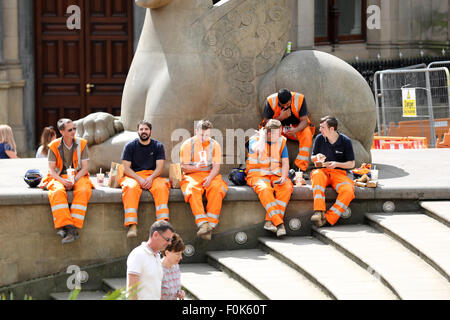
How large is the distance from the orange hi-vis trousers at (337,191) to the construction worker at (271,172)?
28 centimetres

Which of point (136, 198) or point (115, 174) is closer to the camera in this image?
point (136, 198)

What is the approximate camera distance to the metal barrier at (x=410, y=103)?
18.3 metres

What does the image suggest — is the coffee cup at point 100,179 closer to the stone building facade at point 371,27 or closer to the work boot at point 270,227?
the work boot at point 270,227

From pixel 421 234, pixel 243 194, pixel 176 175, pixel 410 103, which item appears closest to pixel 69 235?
pixel 176 175

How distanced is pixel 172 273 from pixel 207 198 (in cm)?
272

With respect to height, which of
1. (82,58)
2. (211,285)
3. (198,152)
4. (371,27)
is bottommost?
(211,285)

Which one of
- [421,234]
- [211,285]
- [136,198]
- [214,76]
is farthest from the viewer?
[214,76]

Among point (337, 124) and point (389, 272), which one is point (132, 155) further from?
point (389, 272)

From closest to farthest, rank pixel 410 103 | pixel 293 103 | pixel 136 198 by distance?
pixel 136 198
pixel 293 103
pixel 410 103

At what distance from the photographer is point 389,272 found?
9977 millimetres

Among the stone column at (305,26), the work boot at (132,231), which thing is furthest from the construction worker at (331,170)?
the stone column at (305,26)

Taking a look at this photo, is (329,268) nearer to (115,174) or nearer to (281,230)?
(281,230)

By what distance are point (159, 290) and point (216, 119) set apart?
4366 mm

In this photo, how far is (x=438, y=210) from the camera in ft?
37.1
